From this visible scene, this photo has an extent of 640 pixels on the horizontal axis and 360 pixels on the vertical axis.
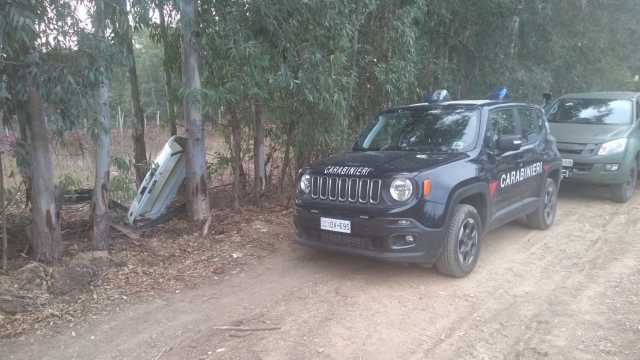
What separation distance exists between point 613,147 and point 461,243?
477 cm

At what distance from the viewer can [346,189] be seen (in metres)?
5.01

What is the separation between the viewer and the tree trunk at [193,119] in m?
5.96

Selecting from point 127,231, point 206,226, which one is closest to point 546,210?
point 206,226

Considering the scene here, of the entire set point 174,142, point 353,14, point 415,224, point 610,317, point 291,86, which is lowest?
point 610,317

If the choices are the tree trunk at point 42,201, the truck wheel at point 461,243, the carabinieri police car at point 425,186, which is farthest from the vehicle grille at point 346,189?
the tree trunk at point 42,201

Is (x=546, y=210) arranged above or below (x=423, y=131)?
below

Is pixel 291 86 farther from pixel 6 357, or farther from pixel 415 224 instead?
pixel 6 357

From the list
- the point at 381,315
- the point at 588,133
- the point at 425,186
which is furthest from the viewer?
the point at 588,133

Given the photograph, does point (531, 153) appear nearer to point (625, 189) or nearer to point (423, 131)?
point (423, 131)

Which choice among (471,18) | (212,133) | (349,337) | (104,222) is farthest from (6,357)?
(471,18)

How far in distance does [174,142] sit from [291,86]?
6.16 feet

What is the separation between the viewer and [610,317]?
4.28 metres

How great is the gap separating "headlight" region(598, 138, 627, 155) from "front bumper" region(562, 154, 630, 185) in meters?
0.10

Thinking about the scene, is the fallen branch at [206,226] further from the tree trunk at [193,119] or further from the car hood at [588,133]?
the car hood at [588,133]
